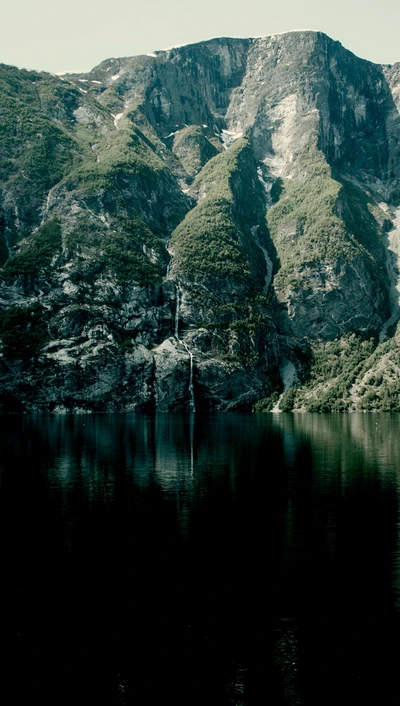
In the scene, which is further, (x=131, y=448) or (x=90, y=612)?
(x=131, y=448)

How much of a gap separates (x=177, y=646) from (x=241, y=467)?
4858 centimetres

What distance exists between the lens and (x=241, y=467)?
76.6 metres

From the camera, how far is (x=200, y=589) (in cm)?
3469

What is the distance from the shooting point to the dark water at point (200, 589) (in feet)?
84.0

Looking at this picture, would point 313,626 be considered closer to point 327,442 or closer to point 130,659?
point 130,659

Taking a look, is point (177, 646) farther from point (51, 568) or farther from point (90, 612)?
point (51, 568)

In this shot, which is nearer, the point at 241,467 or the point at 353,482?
the point at 353,482

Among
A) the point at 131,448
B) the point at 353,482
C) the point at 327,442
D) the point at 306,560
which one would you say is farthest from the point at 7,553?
the point at 327,442

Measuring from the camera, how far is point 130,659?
27156 millimetres

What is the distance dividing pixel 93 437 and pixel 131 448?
70.1 feet

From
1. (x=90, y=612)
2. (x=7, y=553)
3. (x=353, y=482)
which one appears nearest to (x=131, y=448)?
(x=353, y=482)

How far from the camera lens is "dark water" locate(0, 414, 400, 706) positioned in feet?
84.0

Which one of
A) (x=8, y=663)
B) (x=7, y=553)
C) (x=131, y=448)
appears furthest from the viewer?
(x=131, y=448)

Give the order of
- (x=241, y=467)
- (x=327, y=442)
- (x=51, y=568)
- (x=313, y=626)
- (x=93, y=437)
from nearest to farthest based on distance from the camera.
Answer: (x=313, y=626)
(x=51, y=568)
(x=241, y=467)
(x=327, y=442)
(x=93, y=437)
